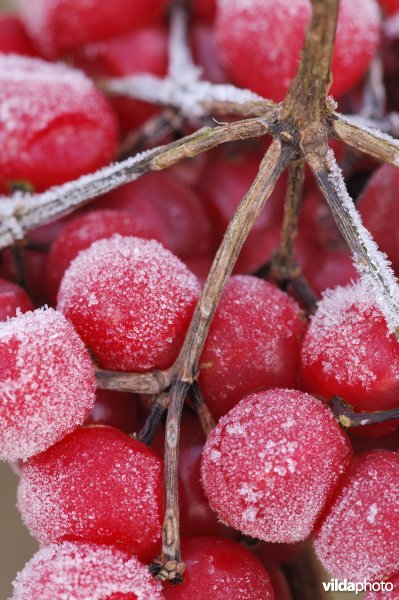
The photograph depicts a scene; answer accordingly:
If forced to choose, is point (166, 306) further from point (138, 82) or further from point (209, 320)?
point (138, 82)

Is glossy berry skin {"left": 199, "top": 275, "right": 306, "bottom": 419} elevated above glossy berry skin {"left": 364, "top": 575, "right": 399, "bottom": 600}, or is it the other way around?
glossy berry skin {"left": 199, "top": 275, "right": 306, "bottom": 419}

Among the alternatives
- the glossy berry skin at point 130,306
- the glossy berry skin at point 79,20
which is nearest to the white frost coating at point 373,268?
the glossy berry skin at point 130,306

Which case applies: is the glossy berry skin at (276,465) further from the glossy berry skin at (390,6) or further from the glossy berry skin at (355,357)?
the glossy berry skin at (390,6)

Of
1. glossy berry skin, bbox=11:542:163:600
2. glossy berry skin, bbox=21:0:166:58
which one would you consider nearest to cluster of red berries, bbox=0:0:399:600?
glossy berry skin, bbox=11:542:163:600

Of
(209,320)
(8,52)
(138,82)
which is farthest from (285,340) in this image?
(8,52)

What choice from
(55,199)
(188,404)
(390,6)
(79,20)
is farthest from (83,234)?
(390,6)

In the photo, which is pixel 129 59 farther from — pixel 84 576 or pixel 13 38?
pixel 84 576

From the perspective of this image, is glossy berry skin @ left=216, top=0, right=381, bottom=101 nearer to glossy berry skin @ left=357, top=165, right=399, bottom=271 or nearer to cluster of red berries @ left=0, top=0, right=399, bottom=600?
cluster of red berries @ left=0, top=0, right=399, bottom=600
